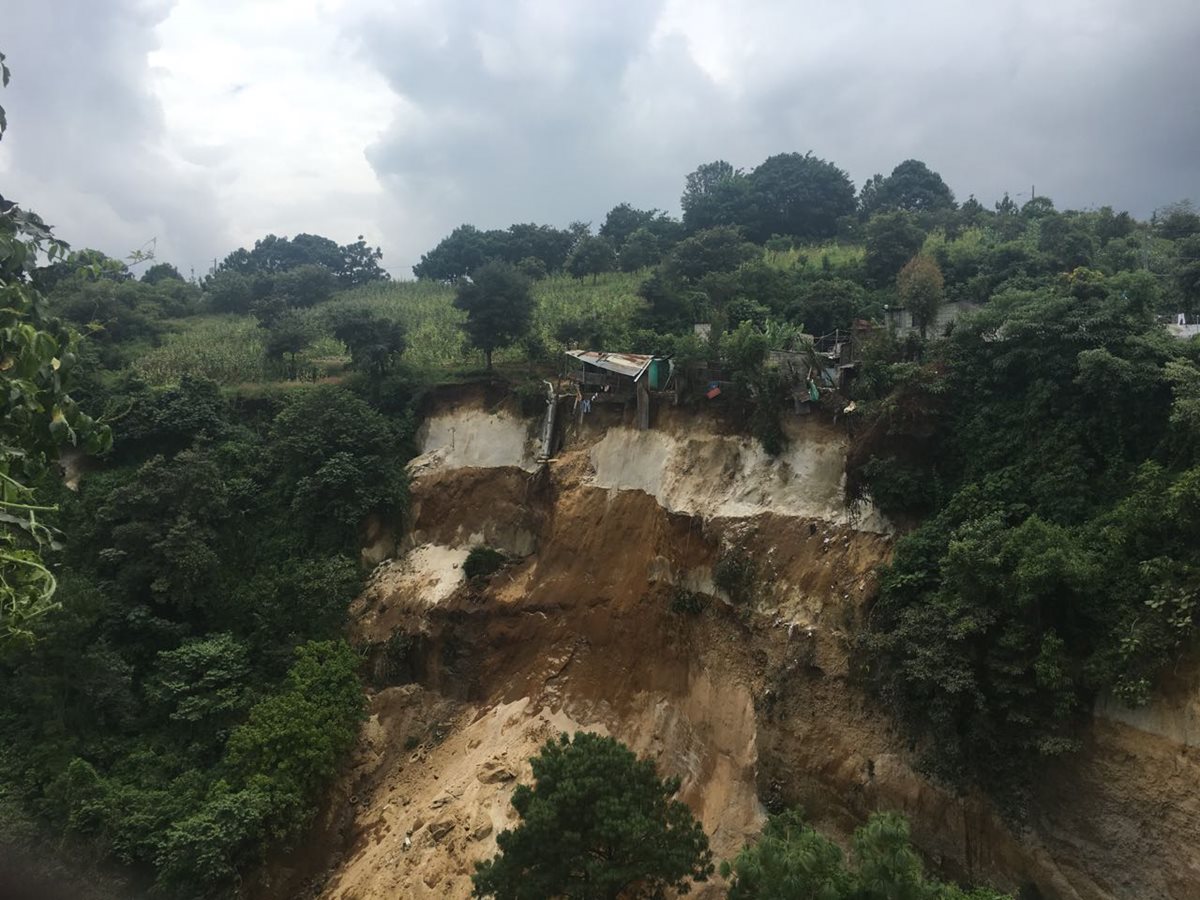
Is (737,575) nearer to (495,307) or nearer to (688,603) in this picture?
(688,603)

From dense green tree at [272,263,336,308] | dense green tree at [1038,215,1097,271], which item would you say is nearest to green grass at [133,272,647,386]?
dense green tree at [272,263,336,308]

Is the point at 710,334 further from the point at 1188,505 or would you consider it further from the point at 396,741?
the point at 396,741

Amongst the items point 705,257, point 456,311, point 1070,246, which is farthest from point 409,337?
point 1070,246

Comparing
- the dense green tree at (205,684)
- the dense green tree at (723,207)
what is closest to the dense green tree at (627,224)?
the dense green tree at (723,207)

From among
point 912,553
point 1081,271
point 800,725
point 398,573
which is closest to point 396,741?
point 398,573

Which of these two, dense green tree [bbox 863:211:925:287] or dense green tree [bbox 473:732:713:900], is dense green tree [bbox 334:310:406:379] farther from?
dense green tree [bbox 863:211:925:287]

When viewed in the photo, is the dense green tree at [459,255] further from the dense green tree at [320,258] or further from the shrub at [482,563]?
the shrub at [482,563]

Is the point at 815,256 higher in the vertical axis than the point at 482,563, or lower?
higher
